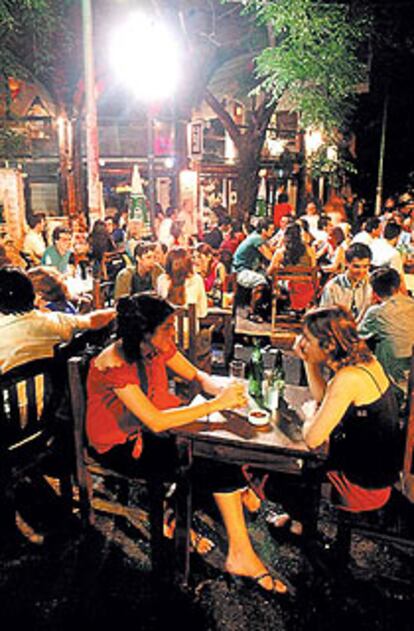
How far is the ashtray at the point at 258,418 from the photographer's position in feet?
9.82

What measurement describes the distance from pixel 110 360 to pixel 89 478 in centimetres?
92

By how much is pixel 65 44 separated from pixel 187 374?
1888 centimetres

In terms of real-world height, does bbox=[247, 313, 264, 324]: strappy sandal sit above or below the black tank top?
below

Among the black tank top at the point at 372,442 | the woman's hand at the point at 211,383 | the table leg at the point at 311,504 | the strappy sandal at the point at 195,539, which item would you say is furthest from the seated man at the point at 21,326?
the black tank top at the point at 372,442

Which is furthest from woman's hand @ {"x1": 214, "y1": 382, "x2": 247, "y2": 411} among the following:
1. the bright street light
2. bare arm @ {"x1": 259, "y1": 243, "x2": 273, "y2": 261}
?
the bright street light

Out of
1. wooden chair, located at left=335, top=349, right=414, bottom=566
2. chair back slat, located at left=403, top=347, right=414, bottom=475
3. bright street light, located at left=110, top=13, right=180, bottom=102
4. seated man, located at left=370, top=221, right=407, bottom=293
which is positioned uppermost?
bright street light, located at left=110, top=13, right=180, bottom=102

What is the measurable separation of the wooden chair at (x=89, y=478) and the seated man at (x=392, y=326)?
2.19 meters

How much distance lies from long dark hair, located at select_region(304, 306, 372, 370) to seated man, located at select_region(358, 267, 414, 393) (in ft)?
5.06

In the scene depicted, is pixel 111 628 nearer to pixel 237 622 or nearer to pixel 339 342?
pixel 237 622

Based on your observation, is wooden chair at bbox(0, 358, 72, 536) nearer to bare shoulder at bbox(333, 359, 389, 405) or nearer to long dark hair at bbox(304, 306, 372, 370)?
long dark hair at bbox(304, 306, 372, 370)

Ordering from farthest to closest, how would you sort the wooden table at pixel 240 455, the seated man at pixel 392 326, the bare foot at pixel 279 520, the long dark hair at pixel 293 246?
the long dark hair at pixel 293 246 < the seated man at pixel 392 326 < the bare foot at pixel 279 520 < the wooden table at pixel 240 455

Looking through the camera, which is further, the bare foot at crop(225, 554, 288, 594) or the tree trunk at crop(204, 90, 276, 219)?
the tree trunk at crop(204, 90, 276, 219)

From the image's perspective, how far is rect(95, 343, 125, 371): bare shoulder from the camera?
2.98 metres

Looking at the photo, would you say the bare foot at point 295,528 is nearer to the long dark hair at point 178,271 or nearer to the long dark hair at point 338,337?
the long dark hair at point 338,337
